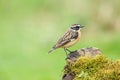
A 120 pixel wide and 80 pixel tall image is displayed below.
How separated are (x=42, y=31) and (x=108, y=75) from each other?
14371mm

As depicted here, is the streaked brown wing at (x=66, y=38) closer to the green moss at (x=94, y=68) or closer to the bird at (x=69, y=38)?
the bird at (x=69, y=38)

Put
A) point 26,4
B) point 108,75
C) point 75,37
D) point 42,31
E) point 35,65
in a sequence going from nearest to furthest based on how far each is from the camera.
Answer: point 108,75, point 75,37, point 35,65, point 42,31, point 26,4

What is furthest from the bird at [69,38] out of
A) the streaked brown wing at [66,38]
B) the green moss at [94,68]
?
the green moss at [94,68]

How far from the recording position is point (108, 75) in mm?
11914

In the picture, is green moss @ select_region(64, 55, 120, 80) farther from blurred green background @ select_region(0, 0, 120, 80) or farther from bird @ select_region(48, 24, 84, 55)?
blurred green background @ select_region(0, 0, 120, 80)

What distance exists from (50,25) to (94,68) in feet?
46.4

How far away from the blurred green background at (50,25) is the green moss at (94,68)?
37.8 feet

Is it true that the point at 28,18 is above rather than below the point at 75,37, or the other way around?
below

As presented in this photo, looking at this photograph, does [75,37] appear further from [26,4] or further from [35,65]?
[26,4]

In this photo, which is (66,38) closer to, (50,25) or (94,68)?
(94,68)

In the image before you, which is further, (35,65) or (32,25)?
(32,25)

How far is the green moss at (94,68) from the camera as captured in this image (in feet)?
39.2

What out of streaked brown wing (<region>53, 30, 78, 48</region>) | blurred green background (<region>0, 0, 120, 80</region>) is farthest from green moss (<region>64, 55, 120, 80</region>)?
blurred green background (<region>0, 0, 120, 80</region>)

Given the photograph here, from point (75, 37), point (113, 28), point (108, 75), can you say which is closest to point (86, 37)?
point (113, 28)
